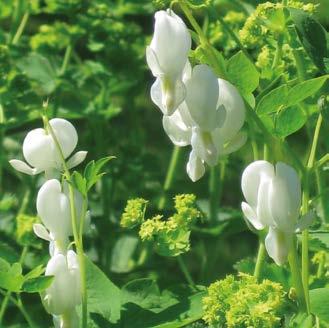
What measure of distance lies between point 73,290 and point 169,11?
367mm

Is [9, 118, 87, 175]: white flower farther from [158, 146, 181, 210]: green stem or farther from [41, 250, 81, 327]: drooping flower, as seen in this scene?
[158, 146, 181, 210]: green stem

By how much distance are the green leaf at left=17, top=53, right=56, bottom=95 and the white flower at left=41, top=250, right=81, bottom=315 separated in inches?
38.9

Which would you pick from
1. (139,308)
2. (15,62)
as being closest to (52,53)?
(15,62)

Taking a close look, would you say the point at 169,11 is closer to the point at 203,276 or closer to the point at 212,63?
the point at 212,63

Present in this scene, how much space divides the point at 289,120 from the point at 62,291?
350 mm

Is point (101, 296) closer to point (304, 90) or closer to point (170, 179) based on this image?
point (304, 90)

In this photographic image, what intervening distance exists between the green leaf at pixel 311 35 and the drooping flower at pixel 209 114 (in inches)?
4.5

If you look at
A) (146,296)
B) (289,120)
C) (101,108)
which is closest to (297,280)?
(289,120)

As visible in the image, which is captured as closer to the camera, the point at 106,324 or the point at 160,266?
the point at 106,324

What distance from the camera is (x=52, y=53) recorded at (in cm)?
227

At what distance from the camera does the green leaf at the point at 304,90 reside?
1.13 m

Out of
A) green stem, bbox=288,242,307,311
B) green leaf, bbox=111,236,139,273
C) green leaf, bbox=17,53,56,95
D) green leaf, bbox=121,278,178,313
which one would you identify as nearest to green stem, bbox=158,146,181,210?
green leaf, bbox=111,236,139,273

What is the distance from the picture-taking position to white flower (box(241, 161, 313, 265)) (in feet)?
3.70

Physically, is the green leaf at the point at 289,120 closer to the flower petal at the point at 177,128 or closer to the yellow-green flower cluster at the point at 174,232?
the flower petal at the point at 177,128
